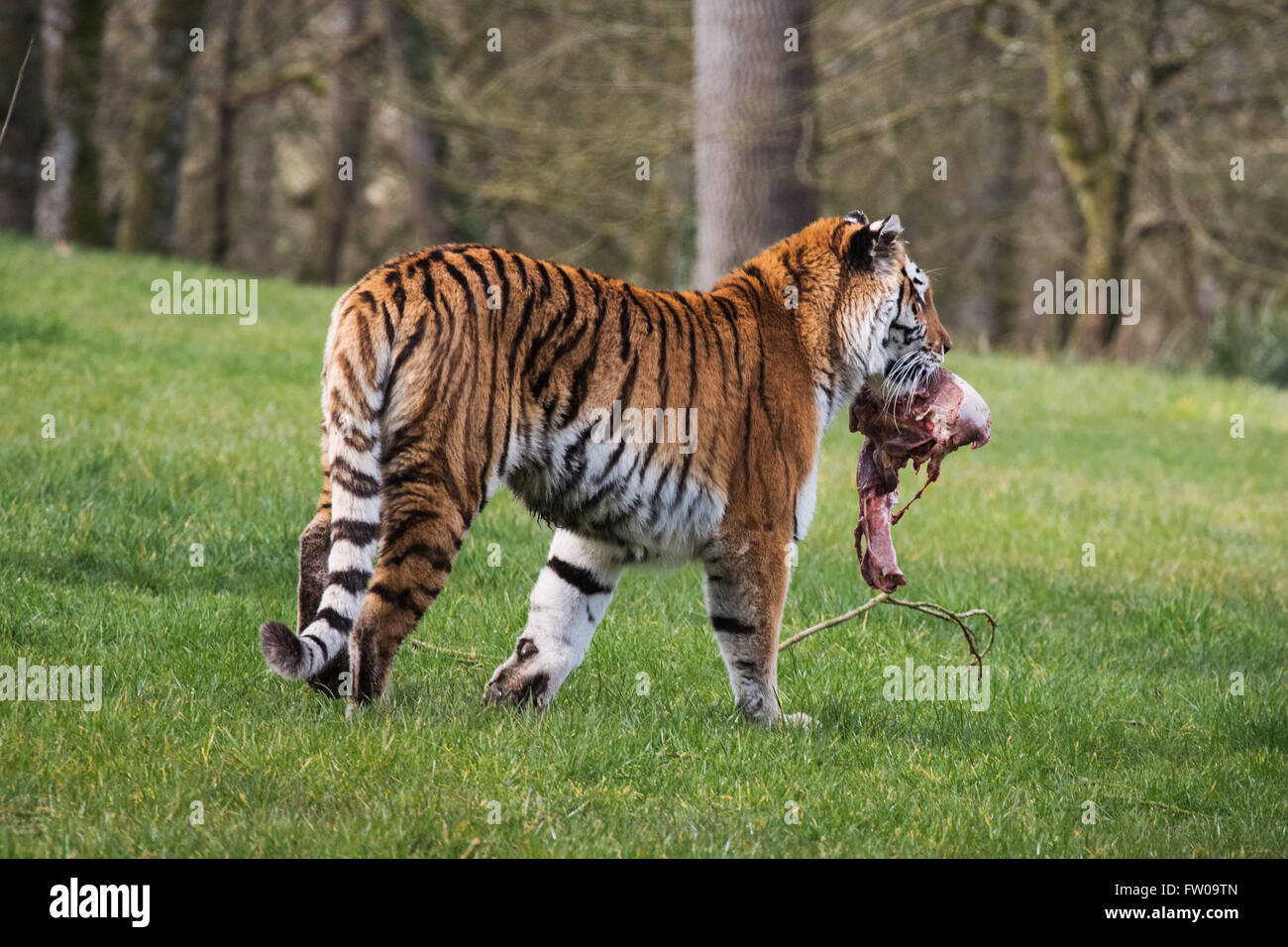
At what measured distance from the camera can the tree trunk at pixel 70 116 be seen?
60.8 ft

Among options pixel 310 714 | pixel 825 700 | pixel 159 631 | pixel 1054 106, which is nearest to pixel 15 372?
pixel 159 631

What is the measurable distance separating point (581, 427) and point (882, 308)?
4.95ft

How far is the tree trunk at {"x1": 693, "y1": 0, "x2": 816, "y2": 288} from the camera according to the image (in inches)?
522

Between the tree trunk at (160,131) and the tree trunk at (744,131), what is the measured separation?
9.15 metres

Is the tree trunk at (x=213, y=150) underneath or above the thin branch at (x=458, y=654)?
above

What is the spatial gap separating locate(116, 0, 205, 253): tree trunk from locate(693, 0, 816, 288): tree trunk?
9.15 metres

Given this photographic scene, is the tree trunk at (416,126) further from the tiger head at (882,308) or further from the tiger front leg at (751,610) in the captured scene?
the tiger front leg at (751,610)

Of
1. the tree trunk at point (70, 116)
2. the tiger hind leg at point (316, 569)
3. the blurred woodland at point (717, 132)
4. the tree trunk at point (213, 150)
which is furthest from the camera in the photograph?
the tree trunk at point (213, 150)

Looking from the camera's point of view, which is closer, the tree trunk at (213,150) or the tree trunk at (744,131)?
the tree trunk at (744,131)

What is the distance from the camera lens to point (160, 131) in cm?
1961

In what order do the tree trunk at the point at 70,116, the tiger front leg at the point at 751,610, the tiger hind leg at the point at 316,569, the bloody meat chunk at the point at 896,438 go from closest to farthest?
the tiger hind leg at the point at 316,569, the tiger front leg at the point at 751,610, the bloody meat chunk at the point at 896,438, the tree trunk at the point at 70,116

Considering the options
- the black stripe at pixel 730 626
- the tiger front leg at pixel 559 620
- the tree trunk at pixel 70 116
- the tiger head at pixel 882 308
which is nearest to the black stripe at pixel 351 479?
the tiger front leg at pixel 559 620

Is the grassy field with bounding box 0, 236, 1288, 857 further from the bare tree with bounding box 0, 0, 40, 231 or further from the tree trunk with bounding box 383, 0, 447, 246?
the tree trunk with bounding box 383, 0, 447, 246

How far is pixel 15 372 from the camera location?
10.1 meters
